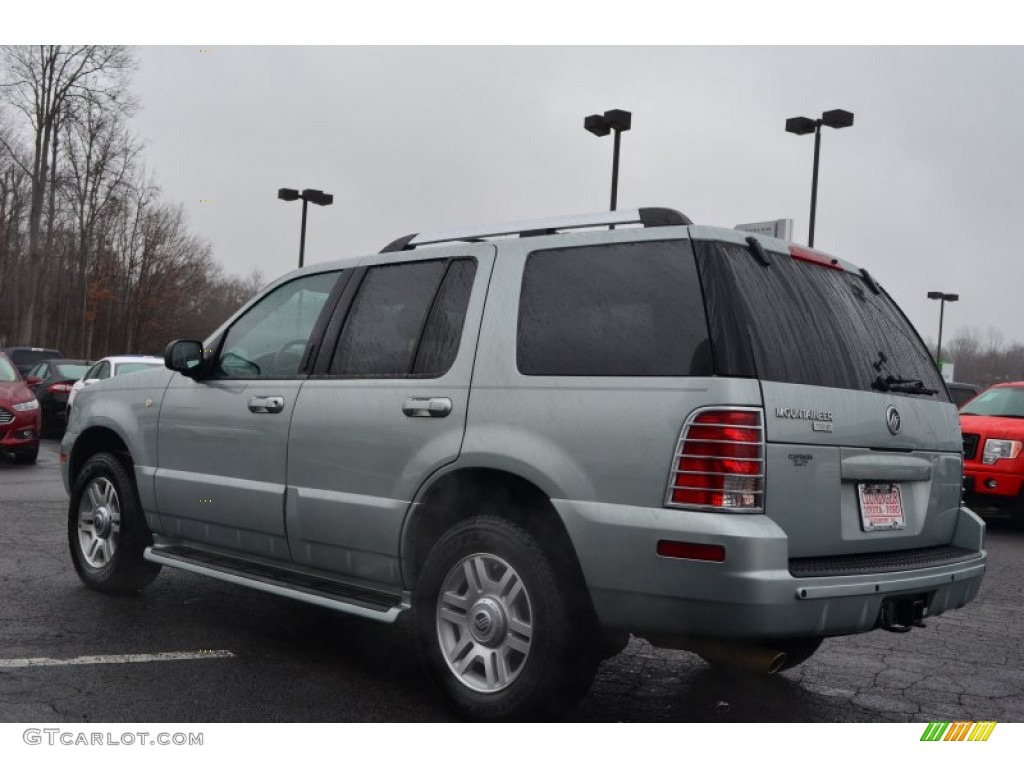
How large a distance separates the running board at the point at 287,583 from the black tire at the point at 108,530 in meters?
0.36

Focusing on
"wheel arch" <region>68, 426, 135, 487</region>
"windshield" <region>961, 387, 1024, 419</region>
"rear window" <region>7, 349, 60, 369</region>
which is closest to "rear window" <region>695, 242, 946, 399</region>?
→ "wheel arch" <region>68, 426, 135, 487</region>

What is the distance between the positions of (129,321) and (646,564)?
5520 cm

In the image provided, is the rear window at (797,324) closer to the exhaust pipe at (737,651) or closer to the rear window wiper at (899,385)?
the rear window wiper at (899,385)

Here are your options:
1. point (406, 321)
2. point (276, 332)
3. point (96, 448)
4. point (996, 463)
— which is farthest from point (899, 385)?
point (996, 463)

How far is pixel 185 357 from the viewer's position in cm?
548

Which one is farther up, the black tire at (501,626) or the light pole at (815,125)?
the light pole at (815,125)

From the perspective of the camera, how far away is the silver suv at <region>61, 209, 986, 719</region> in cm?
351

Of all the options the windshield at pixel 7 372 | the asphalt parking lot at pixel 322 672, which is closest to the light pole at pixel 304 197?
the windshield at pixel 7 372

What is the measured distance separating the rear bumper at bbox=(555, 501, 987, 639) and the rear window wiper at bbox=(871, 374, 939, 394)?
0.72 m

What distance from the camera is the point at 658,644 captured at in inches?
149

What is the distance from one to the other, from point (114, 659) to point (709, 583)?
2.81 m

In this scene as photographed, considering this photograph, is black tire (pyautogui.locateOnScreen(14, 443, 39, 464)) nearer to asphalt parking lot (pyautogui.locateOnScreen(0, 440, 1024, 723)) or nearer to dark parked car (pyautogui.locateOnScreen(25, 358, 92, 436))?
dark parked car (pyautogui.locateOnScreen(25, 358, 92, 436))

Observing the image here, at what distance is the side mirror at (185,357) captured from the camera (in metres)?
5.43

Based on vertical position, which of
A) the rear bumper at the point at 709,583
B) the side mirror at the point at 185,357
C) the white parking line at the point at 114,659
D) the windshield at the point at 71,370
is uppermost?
the side mirror at the point at 185,357
